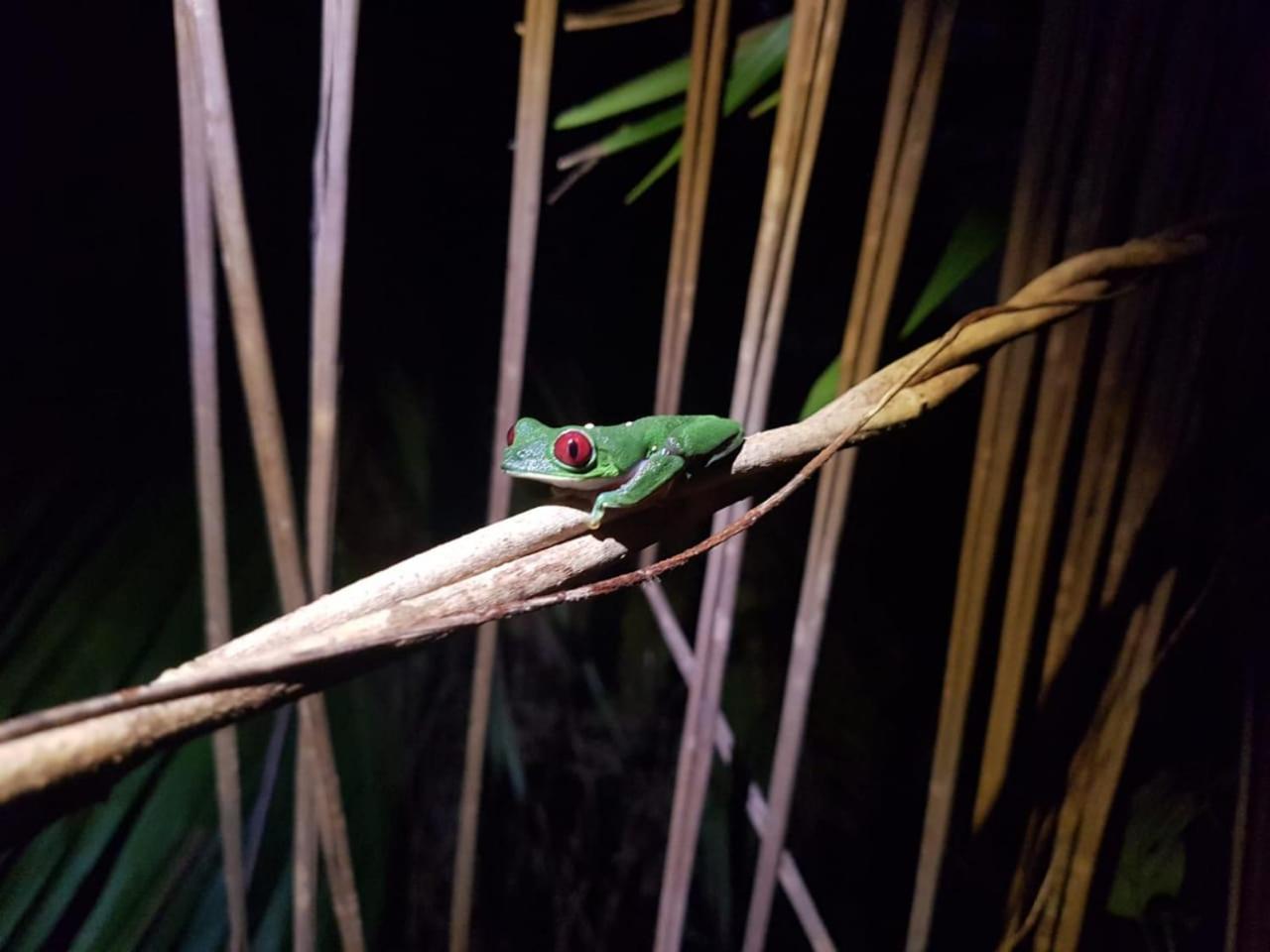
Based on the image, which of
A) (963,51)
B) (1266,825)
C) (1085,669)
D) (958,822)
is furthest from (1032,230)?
(958,822)

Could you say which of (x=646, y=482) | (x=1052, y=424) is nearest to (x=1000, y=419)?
(x=1052, y=424)

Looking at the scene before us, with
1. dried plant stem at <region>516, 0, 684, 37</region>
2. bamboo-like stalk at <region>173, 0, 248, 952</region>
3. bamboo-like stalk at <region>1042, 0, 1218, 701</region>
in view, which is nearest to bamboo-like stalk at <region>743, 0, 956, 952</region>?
bamboo-like stalk at <region>1042, 0, 1218, 701</region>

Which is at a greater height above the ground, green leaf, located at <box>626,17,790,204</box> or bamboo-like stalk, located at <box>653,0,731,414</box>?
green leaf, located at <box>626,17,790,204</box>

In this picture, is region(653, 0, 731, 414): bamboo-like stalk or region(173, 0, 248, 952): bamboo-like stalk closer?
region(173, 0, 248, 952): bamboo-like stalk

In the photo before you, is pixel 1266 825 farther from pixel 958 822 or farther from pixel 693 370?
pixel 693 370

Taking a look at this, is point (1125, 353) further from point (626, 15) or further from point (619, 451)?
point (626, 15)

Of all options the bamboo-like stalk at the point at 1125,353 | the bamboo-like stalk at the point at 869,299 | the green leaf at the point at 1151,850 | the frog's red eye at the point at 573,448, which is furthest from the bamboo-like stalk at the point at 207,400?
the green leaf at the point at 1151,850

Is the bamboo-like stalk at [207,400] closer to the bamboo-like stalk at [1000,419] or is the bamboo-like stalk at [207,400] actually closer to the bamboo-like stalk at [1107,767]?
the bamboo-like stalk at [1000,419]

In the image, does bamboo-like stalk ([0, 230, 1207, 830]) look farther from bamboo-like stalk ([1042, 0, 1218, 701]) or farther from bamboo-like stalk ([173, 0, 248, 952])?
bamboo-like stalk ([173, 0, 248, 952])
